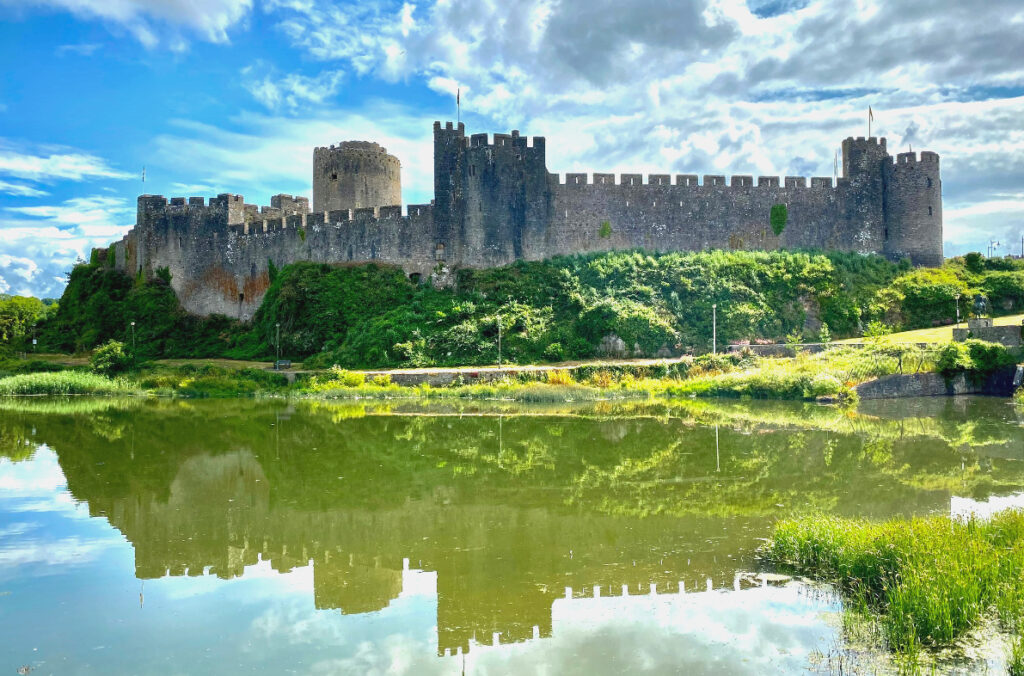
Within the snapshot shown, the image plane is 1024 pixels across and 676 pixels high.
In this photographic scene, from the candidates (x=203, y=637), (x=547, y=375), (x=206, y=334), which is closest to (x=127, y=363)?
(x=206, y=334)

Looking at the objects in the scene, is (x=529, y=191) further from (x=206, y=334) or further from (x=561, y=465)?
(x=561, y=465)

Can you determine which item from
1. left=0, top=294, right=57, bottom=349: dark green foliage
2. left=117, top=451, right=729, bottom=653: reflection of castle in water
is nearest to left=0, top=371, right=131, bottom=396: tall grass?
left=0, top=294, right=57, bottom=349: dark green foliage

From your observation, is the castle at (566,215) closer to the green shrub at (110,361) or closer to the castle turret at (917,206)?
the castle turret at (917,206)

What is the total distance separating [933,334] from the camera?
2511 centimetres

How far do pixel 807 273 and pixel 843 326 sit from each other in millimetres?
2423

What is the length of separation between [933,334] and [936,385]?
13.6ft

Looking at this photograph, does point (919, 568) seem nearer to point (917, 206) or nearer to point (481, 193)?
point (481, 193)

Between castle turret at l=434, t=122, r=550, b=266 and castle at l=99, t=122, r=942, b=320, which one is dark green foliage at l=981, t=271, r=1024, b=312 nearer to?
castle at l=99, t=122, r=942, b=320

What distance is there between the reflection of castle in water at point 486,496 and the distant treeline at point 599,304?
8.25m

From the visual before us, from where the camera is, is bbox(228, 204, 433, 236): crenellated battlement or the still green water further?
bbox(228, 204, 433, 236): crenellated battlement

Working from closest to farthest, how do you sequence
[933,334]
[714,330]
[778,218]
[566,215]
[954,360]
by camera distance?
[954,360], [933,334], [714,330], [566,215], [778,218]

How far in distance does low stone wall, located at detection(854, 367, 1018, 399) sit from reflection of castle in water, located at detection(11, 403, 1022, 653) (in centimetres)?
448

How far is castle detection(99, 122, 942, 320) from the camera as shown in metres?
29.0

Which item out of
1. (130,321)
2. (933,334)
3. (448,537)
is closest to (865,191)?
(933,334)
